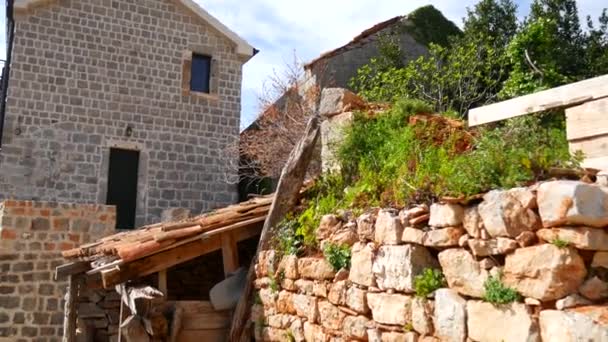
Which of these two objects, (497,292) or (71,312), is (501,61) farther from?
(497,292)

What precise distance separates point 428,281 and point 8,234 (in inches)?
337

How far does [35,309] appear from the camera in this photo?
10531mm

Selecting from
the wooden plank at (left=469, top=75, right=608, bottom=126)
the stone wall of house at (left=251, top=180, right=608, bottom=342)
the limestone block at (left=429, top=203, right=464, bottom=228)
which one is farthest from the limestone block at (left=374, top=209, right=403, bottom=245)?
the wooden plank at (left=469, top=75, right=608, bottom=126)

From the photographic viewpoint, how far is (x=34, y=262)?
1057 cm

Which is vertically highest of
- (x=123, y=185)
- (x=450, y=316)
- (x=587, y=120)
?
(x=587, y=120)

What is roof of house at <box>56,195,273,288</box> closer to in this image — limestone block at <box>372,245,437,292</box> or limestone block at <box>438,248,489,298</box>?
limestone block at <box>372,245,437,292</box>

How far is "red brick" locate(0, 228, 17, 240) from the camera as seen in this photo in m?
10.4

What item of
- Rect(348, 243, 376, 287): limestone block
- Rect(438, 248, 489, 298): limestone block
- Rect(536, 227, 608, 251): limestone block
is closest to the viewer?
Rect(536, 227, 608, 251): limestone block

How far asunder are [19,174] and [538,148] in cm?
1266

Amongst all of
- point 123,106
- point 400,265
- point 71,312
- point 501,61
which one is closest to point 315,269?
point 400,265

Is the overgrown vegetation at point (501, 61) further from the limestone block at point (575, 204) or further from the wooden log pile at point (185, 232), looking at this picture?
the limestone block at point (575, 204)

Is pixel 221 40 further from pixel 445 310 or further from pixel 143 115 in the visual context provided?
pixel 445 310

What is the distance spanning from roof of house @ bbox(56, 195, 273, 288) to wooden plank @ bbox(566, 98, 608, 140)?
161 inches

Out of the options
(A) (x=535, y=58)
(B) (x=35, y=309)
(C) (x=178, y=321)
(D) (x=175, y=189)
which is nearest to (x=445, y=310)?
(C) (x=178, y=321)
